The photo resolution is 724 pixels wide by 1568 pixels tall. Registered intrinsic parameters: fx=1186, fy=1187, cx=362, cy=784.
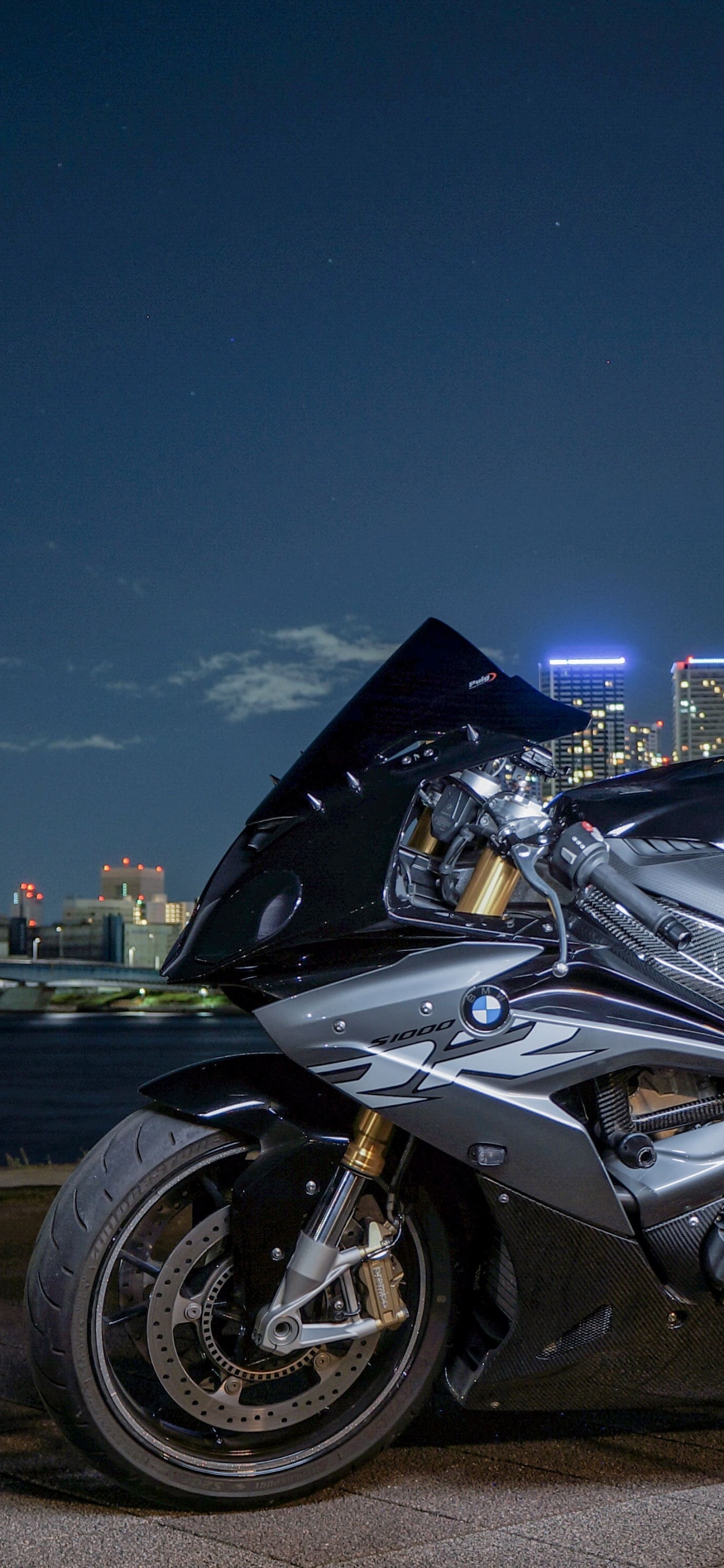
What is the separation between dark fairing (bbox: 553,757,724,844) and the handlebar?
0.37ft

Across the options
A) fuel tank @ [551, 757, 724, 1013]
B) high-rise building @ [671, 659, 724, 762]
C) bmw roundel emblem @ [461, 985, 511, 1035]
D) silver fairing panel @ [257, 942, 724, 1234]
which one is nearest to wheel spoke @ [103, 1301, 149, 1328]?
silver fairing panel @ [257, 942, 724, 1234]

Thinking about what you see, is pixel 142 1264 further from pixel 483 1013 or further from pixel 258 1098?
pixel 483 1013

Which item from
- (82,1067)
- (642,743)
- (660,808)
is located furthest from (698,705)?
(82,1067)

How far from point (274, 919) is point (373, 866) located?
207mm

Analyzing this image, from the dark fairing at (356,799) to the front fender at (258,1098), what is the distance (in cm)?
23

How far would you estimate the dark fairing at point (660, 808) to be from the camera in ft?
7.73

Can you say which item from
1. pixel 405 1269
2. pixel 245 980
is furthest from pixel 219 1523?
pixel 245 980

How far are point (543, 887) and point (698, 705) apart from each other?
189cm

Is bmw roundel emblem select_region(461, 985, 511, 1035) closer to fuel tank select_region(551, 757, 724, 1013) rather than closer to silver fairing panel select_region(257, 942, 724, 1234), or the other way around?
silver fairing panel select_region(257, 942, 724, 1234)

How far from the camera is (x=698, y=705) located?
12.7 ft

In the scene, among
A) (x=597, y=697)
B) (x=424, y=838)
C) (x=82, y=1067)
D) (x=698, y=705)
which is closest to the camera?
(x=424, y=838)

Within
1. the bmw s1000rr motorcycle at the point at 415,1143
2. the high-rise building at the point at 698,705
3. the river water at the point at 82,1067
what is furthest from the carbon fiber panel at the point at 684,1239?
Result: the high-rise building at the point at 698,705

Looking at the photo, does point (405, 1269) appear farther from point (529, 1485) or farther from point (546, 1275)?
point (529, 1485)

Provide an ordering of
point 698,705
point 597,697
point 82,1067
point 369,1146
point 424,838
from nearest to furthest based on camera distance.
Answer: point 369,1146
point 424,838
point 597,697
point 698,705
point 82,1067
